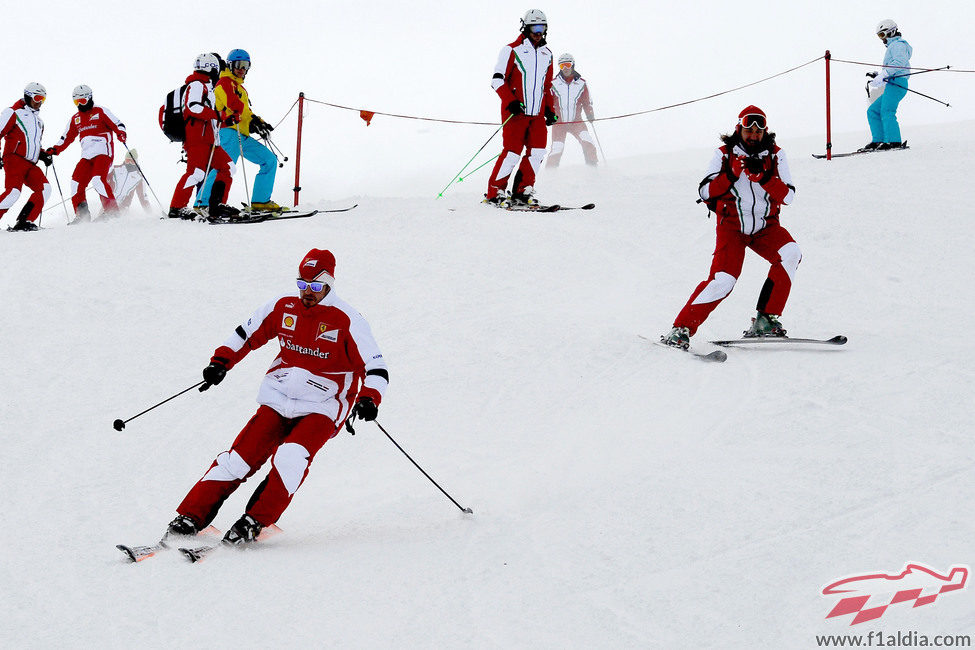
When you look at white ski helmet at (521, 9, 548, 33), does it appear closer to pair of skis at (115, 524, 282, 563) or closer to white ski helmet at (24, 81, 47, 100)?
white ski helmet at (24, 81, 47, 100)

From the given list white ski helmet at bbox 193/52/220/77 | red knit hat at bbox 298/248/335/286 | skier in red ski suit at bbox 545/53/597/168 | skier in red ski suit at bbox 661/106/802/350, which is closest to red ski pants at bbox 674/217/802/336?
skier in red ski suit at bbox 661/106/802/350

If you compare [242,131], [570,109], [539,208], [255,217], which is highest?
[570,109]

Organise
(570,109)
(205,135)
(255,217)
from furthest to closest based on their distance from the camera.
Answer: (570,109) < (255,217) < (205,135)

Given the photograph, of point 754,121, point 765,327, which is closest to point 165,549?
point 765,327

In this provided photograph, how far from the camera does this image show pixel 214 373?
5.37m

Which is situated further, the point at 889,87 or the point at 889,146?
the point at 889,146

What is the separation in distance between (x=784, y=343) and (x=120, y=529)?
488 cm

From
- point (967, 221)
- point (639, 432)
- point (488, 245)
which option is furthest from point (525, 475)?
point (967, 221)

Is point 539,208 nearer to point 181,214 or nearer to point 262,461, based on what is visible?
point 181,214

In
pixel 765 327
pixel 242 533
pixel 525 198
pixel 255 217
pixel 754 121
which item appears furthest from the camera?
pixel 525 198

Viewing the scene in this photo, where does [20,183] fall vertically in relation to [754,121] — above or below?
below

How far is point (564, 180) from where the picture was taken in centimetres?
1520

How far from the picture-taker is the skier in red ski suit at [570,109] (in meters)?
16.7

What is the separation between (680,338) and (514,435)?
180 centimetres
